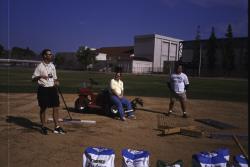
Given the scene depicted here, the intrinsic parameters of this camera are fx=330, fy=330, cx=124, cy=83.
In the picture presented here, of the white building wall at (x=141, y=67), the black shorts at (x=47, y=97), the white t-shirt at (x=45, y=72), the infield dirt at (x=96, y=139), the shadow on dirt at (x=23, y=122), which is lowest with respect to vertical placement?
the infield dirt at (x=96, y=139)

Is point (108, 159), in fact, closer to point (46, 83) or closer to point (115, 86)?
point (46, 83)

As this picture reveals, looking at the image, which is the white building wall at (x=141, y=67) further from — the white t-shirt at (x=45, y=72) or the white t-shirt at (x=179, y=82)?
the white t-shirt at (x=45, y=72)

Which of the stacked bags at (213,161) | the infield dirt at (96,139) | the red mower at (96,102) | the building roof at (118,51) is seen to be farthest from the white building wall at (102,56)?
the stacked bags at (213,161)

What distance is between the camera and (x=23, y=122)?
8.05 metres

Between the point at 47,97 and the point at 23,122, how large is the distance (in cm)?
172

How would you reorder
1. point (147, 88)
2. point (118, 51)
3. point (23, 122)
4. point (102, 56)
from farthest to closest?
point (118, 51), point (102, 56), point (147, 88), point (23, 122)

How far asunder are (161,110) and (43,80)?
5.09 metres

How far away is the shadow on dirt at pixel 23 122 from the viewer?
24.6ft

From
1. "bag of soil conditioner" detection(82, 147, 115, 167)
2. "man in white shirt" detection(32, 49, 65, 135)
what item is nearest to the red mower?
"man in white shirt" detection(32, 49, 65, 135)

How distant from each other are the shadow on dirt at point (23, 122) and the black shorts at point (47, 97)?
83 centimetres

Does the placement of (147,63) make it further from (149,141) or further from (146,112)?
(149,141)

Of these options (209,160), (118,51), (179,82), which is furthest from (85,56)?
(209,160)

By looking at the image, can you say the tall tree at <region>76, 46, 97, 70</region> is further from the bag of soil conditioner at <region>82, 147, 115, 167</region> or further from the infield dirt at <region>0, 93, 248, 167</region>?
the bag of soil conditioner at <region>82, 147, 115, 167</region>

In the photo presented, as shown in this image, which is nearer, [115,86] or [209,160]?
[209,160]
